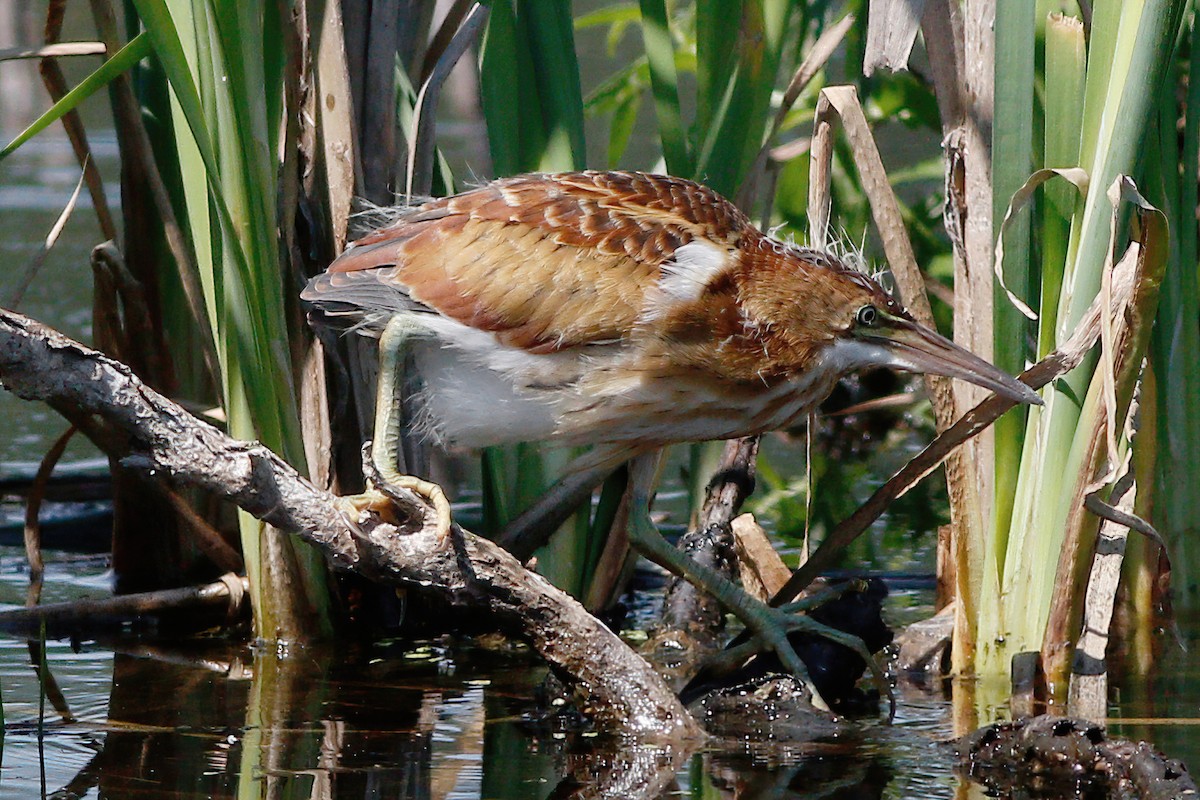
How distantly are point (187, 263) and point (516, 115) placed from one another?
0.87m

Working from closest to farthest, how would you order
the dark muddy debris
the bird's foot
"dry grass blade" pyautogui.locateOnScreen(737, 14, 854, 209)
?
the dark muddy debris → the bird's foot → "dry grass blade" pyautogui.locateOnScreen(737, 14, 854, 209)

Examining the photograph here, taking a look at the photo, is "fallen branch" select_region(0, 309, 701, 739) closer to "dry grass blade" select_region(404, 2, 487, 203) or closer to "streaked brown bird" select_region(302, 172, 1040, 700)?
"streaked brown bird" select_region(302, 172, 1040, 700)

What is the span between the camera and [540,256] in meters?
3.36

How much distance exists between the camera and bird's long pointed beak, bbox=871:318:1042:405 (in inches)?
127

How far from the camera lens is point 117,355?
4.12 m

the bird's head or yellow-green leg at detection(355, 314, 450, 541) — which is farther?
the bird's head

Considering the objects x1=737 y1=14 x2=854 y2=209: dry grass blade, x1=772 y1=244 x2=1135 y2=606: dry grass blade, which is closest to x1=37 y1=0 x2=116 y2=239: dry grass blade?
x1=737 y1=14 x2=854 y2=209: dry grass blade

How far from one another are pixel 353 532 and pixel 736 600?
0.98 meters

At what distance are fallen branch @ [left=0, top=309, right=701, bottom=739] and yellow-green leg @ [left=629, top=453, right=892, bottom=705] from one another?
0.34m

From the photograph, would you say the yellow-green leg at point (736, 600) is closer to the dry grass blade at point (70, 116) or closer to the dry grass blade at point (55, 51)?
the dry grass blade at point (70, 116)

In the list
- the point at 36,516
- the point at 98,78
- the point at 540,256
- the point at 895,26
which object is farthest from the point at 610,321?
the point at 36,516

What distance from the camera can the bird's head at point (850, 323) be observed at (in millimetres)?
3393

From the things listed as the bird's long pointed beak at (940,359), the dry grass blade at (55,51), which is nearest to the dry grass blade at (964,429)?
the bird's long pointed beak at (940,359)

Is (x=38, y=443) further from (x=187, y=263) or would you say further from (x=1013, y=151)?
(x=1013, y=151)
